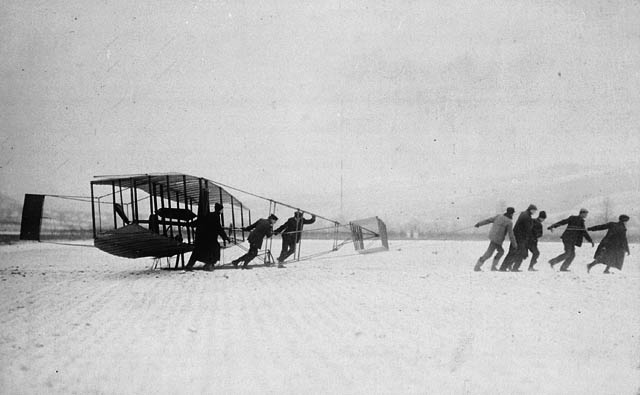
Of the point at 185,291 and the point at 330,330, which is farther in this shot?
the point at 185,291

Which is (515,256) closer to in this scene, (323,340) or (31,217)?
(323,340)

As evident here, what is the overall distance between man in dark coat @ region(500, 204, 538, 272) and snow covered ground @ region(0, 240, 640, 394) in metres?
2.19

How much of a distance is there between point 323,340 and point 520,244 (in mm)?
6527

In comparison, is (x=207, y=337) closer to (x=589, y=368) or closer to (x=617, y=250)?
(x=589, y=368)

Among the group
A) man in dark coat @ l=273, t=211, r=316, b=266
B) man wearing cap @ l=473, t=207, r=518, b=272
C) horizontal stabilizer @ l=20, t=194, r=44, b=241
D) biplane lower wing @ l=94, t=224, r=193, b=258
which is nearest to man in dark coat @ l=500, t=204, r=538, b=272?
man wearing cap @ l=473, t=207, r=518, b=272

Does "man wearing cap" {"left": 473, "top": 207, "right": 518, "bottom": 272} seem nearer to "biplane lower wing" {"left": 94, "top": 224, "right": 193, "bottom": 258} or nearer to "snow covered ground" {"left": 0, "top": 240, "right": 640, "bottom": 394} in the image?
"snow covered ground" {"left": 0, "top": 240, "right": 640, "bottom": 394}

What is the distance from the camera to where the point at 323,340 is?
4.66 m

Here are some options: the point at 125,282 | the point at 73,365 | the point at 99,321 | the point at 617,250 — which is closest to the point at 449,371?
the point at 73,365

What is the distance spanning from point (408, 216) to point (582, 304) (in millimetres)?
21029

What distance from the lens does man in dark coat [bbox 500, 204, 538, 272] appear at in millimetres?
9414

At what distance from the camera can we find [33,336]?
4766 mm

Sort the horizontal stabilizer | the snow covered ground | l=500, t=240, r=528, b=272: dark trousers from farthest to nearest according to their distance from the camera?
l=500, t=240, r=528, b=272: dark trousers < the horizontal stabilizer < the snow covered ground

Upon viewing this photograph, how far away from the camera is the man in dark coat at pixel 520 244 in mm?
9414

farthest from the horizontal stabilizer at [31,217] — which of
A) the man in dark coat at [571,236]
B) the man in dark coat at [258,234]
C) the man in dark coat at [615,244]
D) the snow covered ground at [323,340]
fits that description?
the man in dark coat at [615,244]
